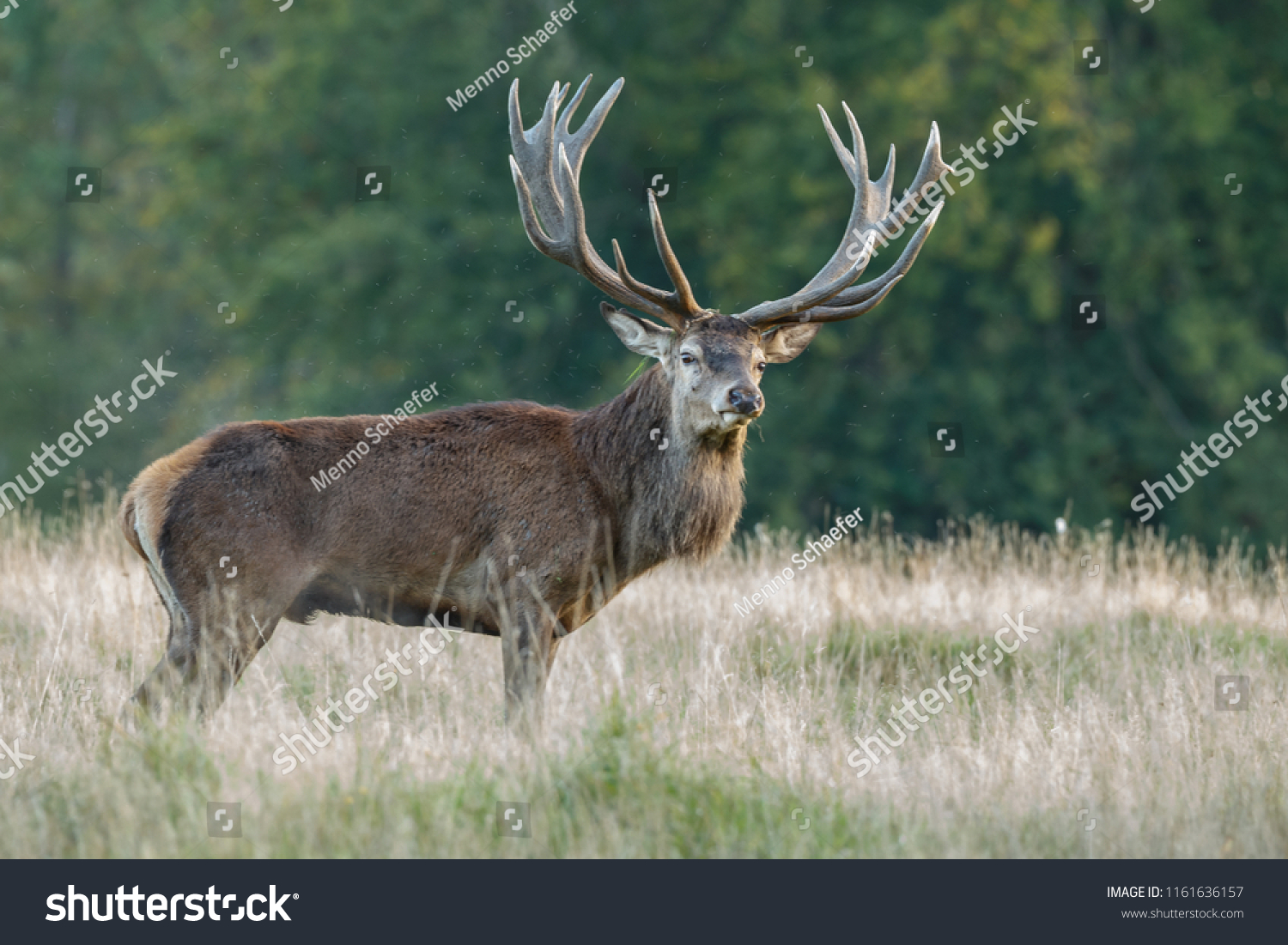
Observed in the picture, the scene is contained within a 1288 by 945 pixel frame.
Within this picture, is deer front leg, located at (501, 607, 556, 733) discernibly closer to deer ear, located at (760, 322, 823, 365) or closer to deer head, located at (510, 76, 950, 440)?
deer head, located at (510, 76, 950, 440)

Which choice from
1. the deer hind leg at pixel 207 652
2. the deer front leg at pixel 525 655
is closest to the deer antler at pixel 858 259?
the deer front leg at pixel 525 655

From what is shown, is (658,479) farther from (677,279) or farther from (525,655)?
(525,655)

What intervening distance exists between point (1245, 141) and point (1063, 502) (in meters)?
5.22

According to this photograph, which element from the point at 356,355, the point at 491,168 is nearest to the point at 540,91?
the point at 491,168

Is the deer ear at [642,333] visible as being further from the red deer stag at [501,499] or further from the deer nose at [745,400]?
the deer nose at [745,400]

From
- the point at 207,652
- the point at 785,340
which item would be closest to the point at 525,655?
the point at 207,652

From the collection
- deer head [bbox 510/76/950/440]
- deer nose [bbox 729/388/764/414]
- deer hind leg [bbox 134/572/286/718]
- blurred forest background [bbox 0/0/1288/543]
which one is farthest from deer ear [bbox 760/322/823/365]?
blurred forest background [bbox 0/0/1288/543]

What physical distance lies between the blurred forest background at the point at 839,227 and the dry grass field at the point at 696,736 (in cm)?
850

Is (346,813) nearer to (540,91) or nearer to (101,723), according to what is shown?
(101,723)

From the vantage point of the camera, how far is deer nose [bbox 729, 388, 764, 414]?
255 inches

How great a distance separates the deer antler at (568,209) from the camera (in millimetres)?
7105

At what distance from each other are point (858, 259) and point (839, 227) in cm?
1072

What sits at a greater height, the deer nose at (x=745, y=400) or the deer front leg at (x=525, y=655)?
the deer nose at (x=745, y=400)

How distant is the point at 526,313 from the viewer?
18141mm
